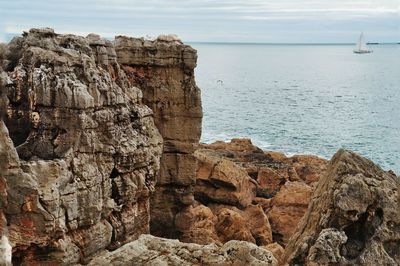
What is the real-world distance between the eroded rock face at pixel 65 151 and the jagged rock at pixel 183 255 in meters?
3.27

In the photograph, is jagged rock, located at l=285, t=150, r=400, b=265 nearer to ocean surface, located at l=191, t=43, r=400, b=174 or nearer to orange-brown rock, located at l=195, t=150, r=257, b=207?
orange-brown rock, located at l=195, t=150, r=257, b=207

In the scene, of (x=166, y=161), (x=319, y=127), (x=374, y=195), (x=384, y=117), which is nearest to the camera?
(x=374, y=195)

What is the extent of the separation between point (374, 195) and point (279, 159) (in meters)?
34.2

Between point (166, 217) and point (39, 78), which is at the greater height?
point (39, 78)

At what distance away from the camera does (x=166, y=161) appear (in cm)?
2578

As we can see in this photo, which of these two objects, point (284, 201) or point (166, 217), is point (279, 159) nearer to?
point (284, 201)

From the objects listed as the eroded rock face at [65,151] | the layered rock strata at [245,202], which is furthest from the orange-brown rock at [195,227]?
the eroded rock face at [65,151]

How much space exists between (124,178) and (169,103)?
6.62 meters

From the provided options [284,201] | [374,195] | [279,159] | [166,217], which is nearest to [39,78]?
[374,195]

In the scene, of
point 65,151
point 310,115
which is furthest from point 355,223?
point 310,115

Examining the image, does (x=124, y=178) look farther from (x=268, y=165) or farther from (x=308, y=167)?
(x=308, y=167)

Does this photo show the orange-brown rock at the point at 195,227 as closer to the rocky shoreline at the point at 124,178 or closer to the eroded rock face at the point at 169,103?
the rocky shoreline at the point at 124,178

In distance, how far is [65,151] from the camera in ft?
55.1

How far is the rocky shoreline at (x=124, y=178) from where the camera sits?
1293 cm
